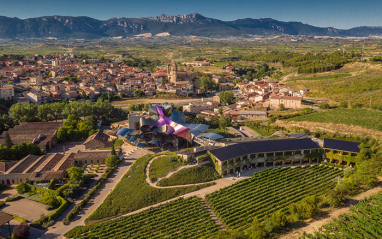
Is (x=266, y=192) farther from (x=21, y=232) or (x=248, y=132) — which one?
(x=248, y=132)

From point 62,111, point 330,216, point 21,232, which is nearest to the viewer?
point 21,232

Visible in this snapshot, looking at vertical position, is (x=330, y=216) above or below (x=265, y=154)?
below

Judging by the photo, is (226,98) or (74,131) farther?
(226,98)

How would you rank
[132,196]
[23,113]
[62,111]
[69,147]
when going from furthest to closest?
1. [62,111]
2. [23,113]
3. [69,147]
4. [132,196]

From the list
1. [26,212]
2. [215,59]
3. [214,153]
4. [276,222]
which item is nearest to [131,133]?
[214,153]

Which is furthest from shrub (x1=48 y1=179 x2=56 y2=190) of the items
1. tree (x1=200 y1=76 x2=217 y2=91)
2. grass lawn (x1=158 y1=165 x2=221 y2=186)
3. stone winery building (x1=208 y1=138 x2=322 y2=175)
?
tree (x1=200 y1=76 x2=217 y2=91)

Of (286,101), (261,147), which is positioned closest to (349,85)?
(286,101)

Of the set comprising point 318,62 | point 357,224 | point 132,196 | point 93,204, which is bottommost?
point 93,204
